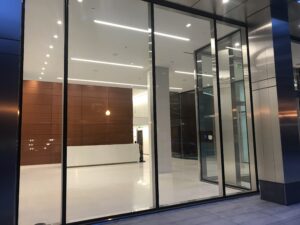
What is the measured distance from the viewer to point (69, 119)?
41.5ft

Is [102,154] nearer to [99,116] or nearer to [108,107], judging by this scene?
[99,116]

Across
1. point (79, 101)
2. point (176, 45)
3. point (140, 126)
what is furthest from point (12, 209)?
point (140, 126)

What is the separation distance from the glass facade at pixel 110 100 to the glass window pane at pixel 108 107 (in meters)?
0.05

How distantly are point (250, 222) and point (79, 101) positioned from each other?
35.9 feet

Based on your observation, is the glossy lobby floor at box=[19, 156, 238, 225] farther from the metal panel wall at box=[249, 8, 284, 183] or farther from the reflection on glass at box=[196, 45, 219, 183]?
the metal panel wall at box=[249, 8, 284, 183]

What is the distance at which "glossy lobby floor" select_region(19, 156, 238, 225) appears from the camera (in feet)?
16.0

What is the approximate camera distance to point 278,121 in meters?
5.27

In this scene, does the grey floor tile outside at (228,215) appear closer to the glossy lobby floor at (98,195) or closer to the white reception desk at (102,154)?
the glossy lobby floor at (98,195)

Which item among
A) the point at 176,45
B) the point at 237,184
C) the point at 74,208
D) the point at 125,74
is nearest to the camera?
the point at 74,208

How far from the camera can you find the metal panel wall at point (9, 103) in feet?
10.7

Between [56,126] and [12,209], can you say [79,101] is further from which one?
[12,209]

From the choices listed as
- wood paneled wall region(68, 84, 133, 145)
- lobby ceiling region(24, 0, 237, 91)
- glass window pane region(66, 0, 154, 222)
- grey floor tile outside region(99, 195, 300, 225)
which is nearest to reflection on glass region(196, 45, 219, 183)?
lobby ceiling region(24, 0, 237, 91)

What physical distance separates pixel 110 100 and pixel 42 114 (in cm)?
382

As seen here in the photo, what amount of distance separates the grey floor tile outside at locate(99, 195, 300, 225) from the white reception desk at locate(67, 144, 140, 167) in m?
8.56
